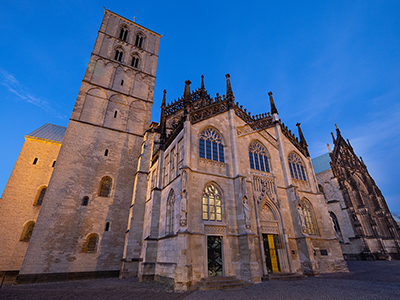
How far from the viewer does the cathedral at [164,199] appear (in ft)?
40.3

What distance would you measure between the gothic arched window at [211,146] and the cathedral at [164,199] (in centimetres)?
8

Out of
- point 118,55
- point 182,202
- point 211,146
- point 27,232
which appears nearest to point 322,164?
point 211,146

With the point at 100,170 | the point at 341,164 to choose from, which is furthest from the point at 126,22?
the point at 341,164

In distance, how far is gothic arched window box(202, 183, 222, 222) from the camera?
12667 mm

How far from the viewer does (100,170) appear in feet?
63.9

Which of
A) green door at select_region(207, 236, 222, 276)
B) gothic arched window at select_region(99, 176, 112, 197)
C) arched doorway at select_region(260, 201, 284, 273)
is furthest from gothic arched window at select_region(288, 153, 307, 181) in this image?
gothic arched window at select_region(99, 176, 112, 197)

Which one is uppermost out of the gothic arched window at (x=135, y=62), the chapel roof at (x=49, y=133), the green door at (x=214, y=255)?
the gothic arched window at (x=135, y=62)

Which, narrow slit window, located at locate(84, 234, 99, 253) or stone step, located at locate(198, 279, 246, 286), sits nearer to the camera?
stone step, located at locate(198, 279, 246, 286)

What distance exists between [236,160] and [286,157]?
20.7ft

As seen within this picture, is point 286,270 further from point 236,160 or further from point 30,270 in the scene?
point 30,270

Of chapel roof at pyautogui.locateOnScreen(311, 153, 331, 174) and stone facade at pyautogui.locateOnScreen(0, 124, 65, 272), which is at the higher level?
chapel roof at pyautogui.locateOnScreen(311, 153, 331, 174)

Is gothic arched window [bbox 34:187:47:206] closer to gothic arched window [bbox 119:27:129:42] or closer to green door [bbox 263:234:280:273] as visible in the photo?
green door [bbox 263:234:280:273]

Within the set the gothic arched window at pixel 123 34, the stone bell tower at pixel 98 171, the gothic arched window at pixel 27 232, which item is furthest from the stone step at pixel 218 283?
the gothic arched window at pixel 123 34

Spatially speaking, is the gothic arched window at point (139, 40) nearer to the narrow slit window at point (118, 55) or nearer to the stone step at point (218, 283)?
the narrow slit window at point (118, 55)
